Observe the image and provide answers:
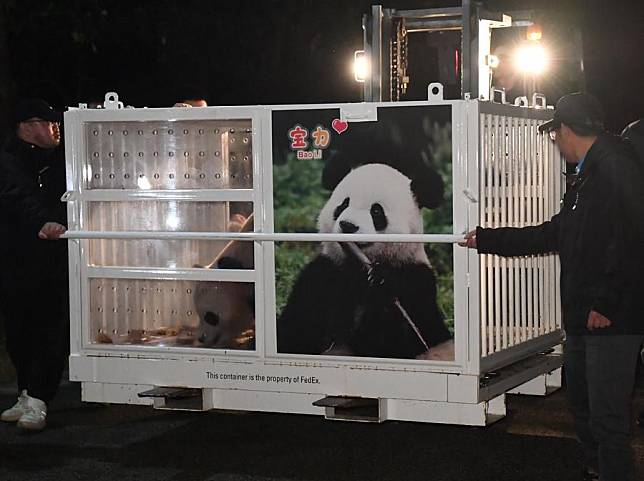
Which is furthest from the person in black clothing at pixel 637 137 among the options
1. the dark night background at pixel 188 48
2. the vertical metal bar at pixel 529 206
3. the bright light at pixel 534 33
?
the dark night background at pixel 188 48

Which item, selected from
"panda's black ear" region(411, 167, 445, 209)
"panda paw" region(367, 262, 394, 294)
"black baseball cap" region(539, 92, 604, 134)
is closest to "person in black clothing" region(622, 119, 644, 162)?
"panda's black ear" region(411, 167, 445, 209)

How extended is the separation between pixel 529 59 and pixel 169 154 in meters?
5.43

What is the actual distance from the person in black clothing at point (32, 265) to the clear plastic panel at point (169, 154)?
78 cm

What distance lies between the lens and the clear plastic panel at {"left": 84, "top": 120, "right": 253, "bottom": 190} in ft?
24.1

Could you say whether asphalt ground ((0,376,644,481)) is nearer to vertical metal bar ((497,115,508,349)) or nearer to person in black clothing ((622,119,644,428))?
person in black clothing ((622,119,644,428))

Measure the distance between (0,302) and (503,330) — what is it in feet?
11.5

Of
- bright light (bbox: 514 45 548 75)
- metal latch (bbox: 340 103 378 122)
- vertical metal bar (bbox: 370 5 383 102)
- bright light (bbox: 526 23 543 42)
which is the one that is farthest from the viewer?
bright light (bbox: 526 23 543 42)

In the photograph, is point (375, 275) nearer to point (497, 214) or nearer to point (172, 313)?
point (497, 214)

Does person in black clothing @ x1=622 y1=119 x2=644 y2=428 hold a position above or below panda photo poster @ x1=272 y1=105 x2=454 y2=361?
above

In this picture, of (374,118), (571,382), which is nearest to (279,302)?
(374,118)

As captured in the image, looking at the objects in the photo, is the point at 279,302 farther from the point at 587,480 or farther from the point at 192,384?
the point at 587,480

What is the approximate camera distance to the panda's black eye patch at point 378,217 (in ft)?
22.3

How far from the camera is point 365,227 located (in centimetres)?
681

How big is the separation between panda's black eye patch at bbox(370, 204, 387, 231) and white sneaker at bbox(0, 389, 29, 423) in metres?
2.91
